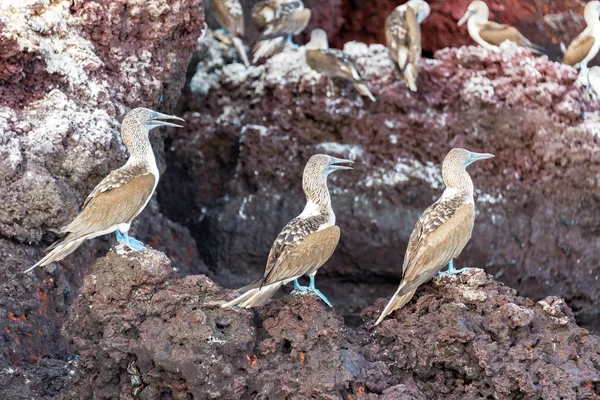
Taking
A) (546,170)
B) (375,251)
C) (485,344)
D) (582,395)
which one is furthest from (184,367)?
(546,170)

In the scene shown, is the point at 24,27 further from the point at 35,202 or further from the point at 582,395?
the point at 582,395

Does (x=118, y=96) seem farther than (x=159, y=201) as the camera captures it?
No

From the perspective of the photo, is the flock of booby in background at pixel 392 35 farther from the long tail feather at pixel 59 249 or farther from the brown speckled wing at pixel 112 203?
the long tail feather at pixel 59 249

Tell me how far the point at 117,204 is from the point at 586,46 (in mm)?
5724

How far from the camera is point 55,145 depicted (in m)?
6.54

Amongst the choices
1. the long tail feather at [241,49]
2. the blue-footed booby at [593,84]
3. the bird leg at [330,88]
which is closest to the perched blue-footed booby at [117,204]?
the bird leg at [330,88]

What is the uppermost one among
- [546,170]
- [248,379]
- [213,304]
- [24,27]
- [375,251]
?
[24,27]

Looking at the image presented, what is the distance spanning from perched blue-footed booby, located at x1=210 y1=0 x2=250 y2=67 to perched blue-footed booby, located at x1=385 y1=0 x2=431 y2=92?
5.32 feet

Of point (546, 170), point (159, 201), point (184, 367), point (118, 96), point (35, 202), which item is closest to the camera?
point (184, 367)

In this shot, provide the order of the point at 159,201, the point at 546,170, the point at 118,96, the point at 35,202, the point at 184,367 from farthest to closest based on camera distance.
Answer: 1. the point at 159,201
2. the point at 546,170
3. the point at 118,96
4. the point at 35,202
5. the point at 184,367

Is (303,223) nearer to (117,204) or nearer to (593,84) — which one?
(117,204)

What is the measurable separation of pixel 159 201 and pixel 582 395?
546 cm

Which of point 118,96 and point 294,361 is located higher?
point 118,96

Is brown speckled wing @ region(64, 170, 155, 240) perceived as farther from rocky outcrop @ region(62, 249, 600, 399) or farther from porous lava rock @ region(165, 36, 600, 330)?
porous lava rock @ region(165, 36, 600, 330)
